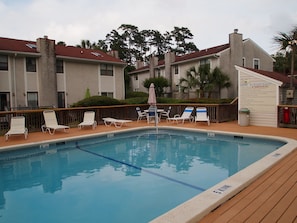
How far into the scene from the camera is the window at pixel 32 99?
18.4 m

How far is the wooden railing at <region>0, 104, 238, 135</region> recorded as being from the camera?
11359 mm

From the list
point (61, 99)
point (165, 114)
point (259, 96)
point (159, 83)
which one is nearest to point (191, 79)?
point (159, 83)

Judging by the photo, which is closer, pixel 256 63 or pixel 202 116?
pixel 202 116

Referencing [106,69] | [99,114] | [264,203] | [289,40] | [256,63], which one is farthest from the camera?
[256,63]

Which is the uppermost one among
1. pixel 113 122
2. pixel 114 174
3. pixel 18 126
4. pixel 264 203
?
pixel 18 126

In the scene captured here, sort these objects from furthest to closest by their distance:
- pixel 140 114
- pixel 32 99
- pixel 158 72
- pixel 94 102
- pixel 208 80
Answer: pixel 158 72 < pixel 208 80 < pixel 32 99 < pixel 94 102 < pixel 140 114

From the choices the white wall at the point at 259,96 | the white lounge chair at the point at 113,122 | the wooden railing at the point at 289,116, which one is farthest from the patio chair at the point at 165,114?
the wooden railing at the point at 289,116

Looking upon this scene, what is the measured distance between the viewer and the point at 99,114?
1370 centimetres

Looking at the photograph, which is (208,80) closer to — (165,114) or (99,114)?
(165,114)

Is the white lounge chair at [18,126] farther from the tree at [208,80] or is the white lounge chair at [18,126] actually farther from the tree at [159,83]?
the tree at [159,83]

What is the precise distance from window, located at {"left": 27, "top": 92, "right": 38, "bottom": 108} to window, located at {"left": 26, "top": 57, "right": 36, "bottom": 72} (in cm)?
176

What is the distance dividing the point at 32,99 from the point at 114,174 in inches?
582

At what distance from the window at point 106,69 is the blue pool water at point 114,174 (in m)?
12.9

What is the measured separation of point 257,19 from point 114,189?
13159mm
